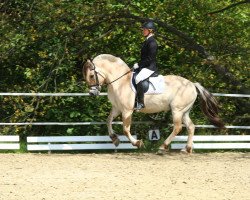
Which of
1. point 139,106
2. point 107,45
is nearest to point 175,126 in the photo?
point 139,106

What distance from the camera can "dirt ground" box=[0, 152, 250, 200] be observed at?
872cm

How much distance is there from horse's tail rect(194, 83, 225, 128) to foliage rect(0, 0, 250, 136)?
90 cm

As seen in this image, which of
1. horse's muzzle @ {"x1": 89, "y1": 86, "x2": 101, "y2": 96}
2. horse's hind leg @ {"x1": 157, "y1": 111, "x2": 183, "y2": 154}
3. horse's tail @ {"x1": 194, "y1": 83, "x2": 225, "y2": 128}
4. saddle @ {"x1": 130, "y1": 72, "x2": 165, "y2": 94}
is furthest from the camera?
horse's tail @ {"x1": 194, "y1": 83, "x2": 225, "y2": 128}

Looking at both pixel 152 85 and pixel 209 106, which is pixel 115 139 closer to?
pixel 152 85

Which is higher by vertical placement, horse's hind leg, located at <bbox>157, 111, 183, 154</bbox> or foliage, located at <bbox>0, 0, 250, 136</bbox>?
foliage, located at <bbox>0, 0, 250, 136</bbox>

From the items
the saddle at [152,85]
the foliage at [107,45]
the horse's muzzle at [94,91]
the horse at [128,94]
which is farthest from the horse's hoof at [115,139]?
the foliage at [107,45]

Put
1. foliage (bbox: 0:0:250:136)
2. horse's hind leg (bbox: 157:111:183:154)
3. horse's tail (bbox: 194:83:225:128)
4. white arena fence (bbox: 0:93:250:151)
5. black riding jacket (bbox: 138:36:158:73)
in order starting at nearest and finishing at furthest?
1. black riding jacket (bbox: 138:36:158:73)
2. horse's hind leg (bbox: 157:111:183:154)
3. white arena fence (bbox: 0:93:250:151)
4. horse's tail (bbox: 194:83:225:128)
5. foliage (bbox: 0:0:250:136)

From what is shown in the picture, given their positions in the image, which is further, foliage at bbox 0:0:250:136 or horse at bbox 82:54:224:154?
foliage at bbox 0:0:250:136

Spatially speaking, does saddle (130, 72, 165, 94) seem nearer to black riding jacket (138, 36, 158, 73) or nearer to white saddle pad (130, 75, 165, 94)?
white saddle pad (130, 75, 165, 94)

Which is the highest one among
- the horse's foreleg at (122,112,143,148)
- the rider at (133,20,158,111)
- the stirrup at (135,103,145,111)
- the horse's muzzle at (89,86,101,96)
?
the rider at (133,20,158,111)

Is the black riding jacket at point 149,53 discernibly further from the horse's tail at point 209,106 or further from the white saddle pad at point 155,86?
the horse's tail at point 209,106

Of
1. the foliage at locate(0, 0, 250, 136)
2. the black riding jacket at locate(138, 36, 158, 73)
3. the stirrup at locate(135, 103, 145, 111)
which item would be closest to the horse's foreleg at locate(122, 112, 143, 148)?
the stirrup at locate(135, 103, 145, 111)

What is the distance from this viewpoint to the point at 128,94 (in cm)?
1220

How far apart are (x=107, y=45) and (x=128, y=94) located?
9.12 ft
